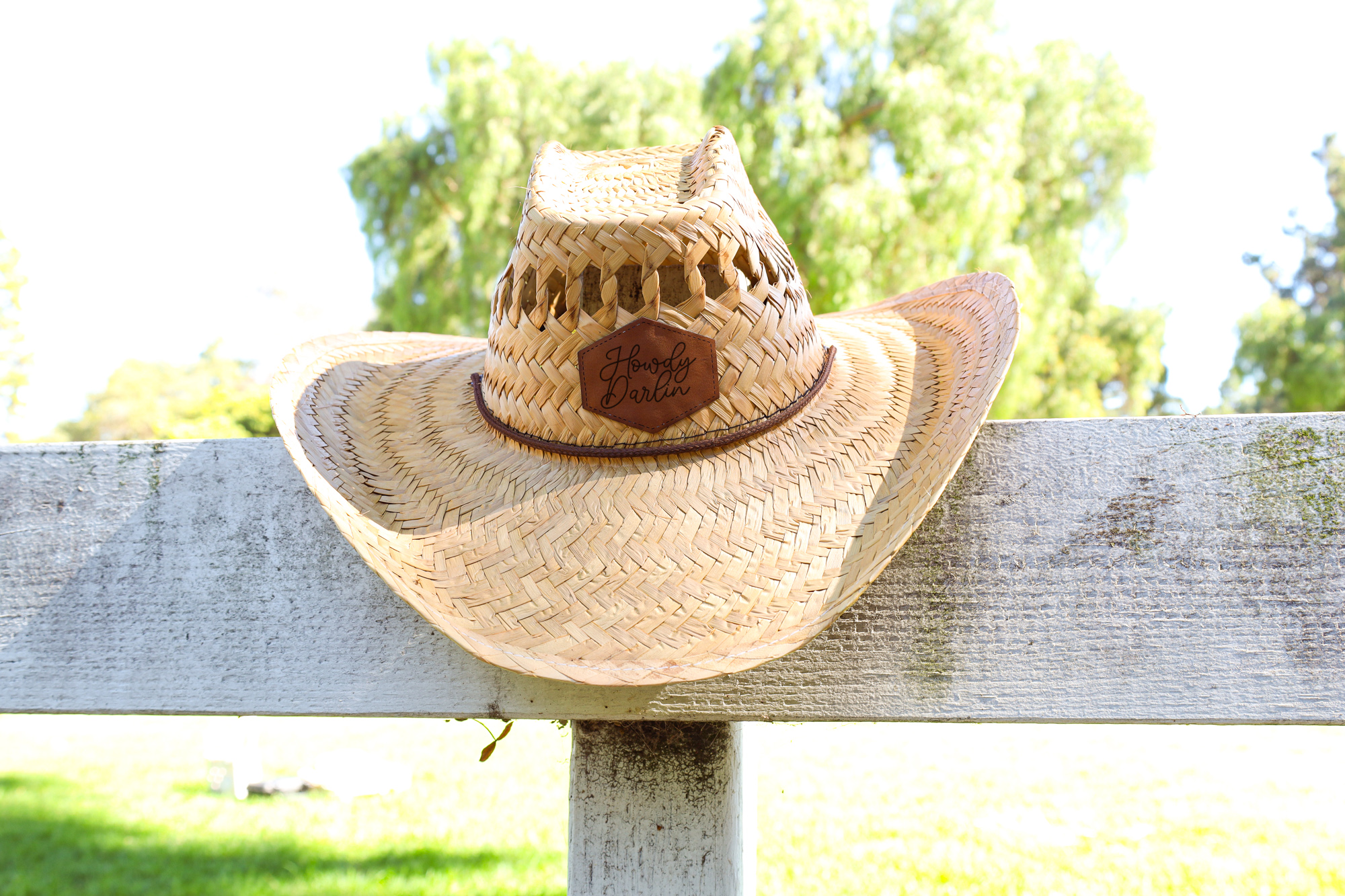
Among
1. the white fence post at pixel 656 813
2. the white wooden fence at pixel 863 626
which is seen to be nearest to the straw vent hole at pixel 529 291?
the white wooden fence at pixel 863 626

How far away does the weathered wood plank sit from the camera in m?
1.34

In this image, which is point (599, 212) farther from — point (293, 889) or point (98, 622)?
point (293, 889)

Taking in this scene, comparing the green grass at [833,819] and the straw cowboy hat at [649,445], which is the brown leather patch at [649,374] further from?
the green grass at [833,819]

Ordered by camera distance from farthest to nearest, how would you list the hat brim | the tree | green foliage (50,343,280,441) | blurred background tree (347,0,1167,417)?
green foliage (50,343,280,441) < the tree < blurred background tree (347,0,1167,417) < the hat brim

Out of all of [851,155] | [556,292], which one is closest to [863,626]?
[556,292]

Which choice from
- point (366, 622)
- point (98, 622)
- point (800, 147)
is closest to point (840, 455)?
point (366, 622)

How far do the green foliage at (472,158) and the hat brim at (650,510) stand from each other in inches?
388

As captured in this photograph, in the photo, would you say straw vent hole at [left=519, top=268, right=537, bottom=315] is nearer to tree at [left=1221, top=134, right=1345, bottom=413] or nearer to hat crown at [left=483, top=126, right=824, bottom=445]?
hat crown at [left=483, top=126, right=824, bottom=445]

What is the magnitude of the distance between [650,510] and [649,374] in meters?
0.22

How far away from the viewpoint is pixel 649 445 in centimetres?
141

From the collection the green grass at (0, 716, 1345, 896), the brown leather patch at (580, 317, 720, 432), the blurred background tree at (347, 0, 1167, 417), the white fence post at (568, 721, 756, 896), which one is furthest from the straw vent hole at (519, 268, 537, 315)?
the blurred background tree at (347, 0, 1167, 417)

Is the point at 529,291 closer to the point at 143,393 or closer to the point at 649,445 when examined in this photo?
the point at 649,445

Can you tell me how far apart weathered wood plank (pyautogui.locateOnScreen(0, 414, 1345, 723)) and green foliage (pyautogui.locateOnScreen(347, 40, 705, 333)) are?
9935 mm

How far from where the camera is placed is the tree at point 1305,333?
1659 centimetres
